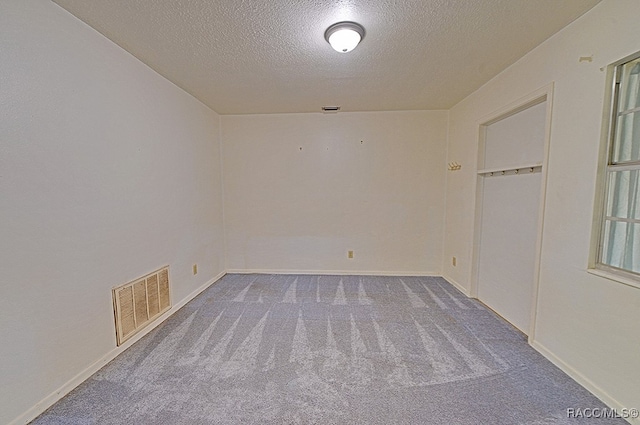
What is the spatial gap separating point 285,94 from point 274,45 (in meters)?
1.07

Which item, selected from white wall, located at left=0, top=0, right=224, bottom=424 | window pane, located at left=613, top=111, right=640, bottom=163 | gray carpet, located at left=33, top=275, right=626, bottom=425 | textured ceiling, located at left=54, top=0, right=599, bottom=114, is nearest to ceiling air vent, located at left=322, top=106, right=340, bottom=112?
textured ceiling, located at left=54, top=0, right=599, bottom=114

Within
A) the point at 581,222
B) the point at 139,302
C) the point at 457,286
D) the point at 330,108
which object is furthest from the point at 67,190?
the point at 457,286

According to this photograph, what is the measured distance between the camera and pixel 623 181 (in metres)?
1.59

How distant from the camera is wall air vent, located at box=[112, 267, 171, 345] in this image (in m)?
2.14

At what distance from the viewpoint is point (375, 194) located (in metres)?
4.02

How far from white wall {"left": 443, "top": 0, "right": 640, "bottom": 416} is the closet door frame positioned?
47 mm

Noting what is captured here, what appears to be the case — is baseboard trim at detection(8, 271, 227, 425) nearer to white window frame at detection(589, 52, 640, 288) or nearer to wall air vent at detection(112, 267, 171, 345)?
wall air vent at detection(112, 267, 171, 345)

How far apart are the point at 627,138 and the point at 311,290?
3113 mm

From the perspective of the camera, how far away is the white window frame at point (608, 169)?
156cm

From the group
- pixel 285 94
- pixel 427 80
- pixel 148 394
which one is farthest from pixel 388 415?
pixel 285 94

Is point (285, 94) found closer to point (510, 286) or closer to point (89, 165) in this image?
point (89, 165)

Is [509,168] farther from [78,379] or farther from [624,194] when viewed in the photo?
[78,379]

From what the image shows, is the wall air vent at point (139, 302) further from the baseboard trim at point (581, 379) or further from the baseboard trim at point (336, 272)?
the baseboard trim at point (581, 379)

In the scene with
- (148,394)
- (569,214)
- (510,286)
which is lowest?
(148,394)
